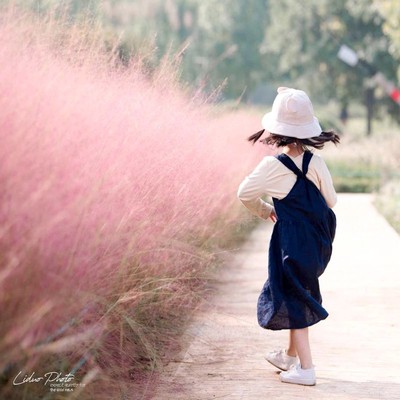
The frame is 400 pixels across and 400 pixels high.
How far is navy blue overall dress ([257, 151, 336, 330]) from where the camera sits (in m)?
4.45

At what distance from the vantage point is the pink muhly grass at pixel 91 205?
3098 mm

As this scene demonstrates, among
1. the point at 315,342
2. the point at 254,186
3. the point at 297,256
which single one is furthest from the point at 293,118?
the point at 315,342

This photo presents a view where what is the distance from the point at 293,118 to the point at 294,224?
1.71 feet

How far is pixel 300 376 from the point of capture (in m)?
4.49

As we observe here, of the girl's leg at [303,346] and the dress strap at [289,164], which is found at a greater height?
the dress strap at [289,164]

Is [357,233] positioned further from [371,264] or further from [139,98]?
[139,98]

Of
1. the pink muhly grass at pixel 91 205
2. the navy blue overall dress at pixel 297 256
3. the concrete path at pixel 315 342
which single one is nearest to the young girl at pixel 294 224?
the navy blue overall dress at pixel 297 256

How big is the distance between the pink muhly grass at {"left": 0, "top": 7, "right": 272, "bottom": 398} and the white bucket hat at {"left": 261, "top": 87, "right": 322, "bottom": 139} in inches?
26.4

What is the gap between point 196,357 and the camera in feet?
16.1

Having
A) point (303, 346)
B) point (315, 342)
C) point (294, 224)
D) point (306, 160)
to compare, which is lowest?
point (315, 342)

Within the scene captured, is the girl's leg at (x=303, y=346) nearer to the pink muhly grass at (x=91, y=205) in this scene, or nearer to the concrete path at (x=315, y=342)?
the concrete path at (x=315, y=342)

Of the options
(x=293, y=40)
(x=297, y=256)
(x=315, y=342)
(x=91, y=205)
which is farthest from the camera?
(x=293, y=40)

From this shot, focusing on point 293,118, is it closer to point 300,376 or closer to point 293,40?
point 300,376

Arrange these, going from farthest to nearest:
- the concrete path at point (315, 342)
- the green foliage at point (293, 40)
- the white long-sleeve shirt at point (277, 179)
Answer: the green foliage at point (293, 40) → the white long-sleeve shirt at point (277, 179) → the concrete path at point (315, 342)
